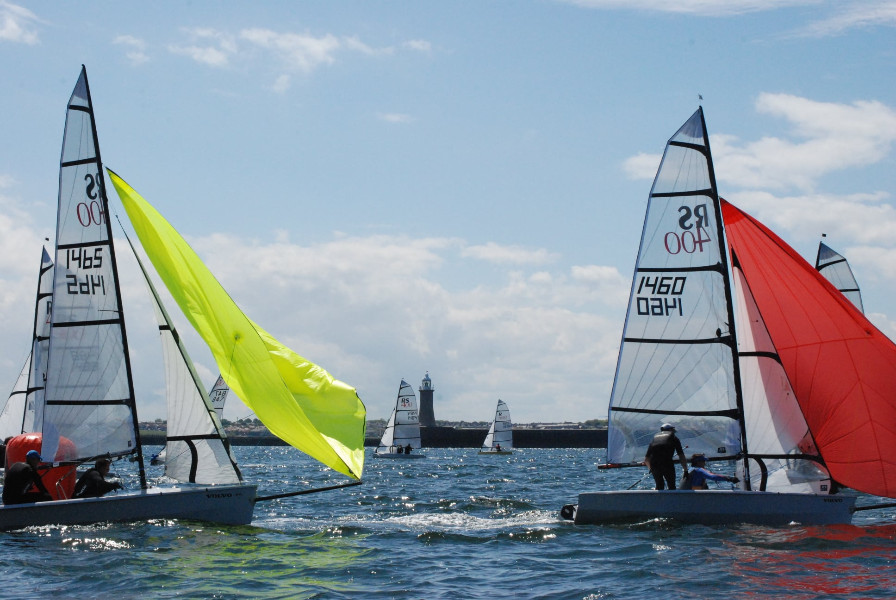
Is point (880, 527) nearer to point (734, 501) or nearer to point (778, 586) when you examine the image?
point (734, 501)

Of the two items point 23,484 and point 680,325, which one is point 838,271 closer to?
point 680,325

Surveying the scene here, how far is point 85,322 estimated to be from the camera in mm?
15570

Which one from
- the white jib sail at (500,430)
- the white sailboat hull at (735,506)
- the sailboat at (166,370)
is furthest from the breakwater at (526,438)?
the white sailboat hull at (735,506)

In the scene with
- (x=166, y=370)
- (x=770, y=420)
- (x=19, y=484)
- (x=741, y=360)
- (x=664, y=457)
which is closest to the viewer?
(x=19, y=484)

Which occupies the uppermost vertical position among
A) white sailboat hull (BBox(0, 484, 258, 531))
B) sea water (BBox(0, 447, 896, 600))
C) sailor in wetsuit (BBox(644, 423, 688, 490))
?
sailor in wetsuit (BBox(644, 423, 688, 490))

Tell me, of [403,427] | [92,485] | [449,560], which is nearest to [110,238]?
[92,485]

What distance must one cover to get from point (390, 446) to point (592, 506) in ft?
142

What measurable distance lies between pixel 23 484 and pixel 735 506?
1042 centimetres

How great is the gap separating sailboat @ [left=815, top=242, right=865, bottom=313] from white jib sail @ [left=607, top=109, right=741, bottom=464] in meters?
10.0

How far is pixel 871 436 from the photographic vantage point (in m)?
15.3

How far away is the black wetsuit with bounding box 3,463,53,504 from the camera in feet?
47.3

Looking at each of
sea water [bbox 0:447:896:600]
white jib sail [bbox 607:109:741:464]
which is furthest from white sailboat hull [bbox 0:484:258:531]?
white jib sail [bbox 607:109:741:464]

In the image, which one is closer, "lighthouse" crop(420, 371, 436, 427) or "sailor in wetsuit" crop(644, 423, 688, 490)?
"sailor in wetsuit" crop(644, 423, 688, 490)

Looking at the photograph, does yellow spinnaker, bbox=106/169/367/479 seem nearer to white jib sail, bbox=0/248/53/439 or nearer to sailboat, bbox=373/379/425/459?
white jib sail, bbox=0/248/53/439
